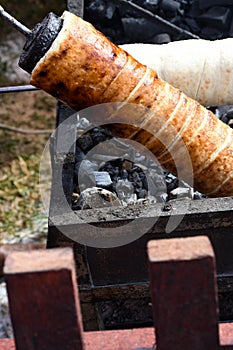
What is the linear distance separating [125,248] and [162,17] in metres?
2.48

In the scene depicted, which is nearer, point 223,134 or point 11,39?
point 223,134

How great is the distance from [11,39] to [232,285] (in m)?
5.00

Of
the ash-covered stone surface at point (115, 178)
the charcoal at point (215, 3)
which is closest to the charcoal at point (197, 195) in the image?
the ash-covered stone surface at point (115, 178)

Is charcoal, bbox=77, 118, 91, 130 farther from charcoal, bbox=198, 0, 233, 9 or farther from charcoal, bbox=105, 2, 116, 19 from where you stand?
charcoal, bbox=198, 0, 233, 9

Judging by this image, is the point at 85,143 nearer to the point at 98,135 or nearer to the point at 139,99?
the point at 98,135

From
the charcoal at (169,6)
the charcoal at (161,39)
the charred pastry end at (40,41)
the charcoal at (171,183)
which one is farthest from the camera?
the charcoal at (169,6)

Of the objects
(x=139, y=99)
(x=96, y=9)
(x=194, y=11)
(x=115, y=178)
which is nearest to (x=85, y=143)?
(x=115, y=178)

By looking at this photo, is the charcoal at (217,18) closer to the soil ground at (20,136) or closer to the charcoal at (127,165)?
the charcoal at (127,165)

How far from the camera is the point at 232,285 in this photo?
263 cm

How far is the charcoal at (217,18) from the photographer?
4461 millimetres

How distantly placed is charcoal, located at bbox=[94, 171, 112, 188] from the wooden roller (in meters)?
0.36

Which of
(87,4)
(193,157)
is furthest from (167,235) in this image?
(87,4)

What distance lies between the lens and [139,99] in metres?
2.55

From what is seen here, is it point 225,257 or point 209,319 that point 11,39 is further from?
point 209,319
